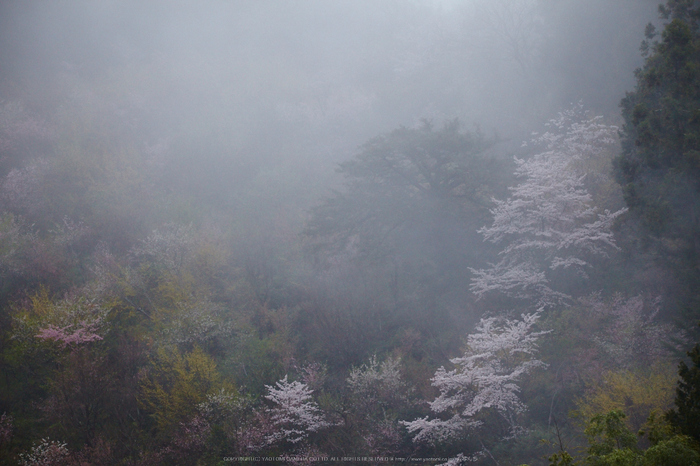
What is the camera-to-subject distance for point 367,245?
21469 millimetres

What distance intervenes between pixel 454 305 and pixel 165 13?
5053 cm

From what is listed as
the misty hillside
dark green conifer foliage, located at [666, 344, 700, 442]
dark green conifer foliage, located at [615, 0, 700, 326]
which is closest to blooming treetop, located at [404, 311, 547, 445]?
the misty hillside

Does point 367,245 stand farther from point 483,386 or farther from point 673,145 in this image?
point 673,145

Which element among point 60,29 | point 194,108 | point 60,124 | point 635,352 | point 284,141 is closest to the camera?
point 635,352

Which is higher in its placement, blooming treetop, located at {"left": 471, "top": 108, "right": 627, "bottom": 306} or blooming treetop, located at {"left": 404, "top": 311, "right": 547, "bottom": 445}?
blooming treetop, located at {"left": 471, "top": 108, "right": 627, "bottom": 306}

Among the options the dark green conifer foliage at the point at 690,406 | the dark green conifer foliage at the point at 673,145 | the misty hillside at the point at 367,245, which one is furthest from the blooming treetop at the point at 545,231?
the dark green conifer foliage at the point at 690,406

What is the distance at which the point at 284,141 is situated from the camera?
123 feet

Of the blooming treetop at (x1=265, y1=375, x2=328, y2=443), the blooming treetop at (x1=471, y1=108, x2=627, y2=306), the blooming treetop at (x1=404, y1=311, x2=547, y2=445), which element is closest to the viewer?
the blooming treetop at (x1=404, y1=311, x2=547, y2=445)

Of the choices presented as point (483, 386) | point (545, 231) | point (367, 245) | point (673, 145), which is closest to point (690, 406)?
point (483, 386)

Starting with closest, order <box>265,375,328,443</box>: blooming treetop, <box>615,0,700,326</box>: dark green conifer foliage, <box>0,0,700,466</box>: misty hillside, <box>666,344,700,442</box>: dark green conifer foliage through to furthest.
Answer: <box>666,344,700,442</box>: dark green conifer foliage, <box>615,0,700,326</box>: dark green conifer foliage, <box>0,0,700,466</box>: misty hillside, <box>265,375,328,443</box>: blooming treetop

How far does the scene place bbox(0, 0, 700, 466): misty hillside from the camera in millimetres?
13375

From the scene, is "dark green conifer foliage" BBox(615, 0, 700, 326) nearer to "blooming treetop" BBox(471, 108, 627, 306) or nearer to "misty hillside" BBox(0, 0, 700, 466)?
"misty hillside" BBox(0, 0, 700, 466)

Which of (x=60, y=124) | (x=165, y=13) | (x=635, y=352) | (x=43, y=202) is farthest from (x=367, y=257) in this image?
(x=165, y=13)

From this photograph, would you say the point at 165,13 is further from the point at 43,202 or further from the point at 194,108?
the point at 43,202
